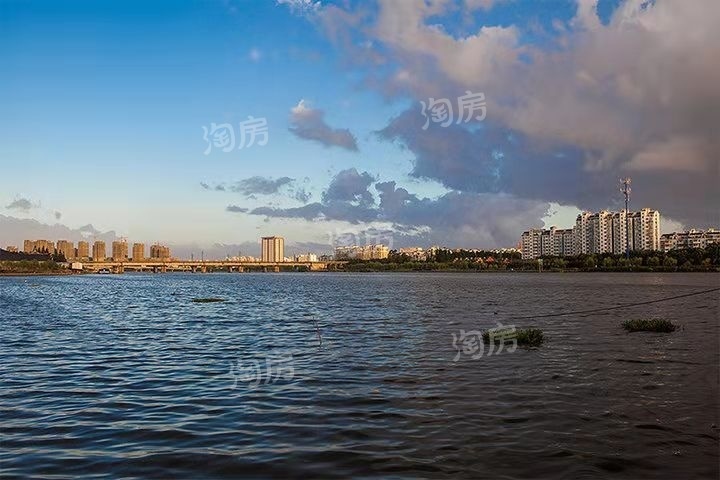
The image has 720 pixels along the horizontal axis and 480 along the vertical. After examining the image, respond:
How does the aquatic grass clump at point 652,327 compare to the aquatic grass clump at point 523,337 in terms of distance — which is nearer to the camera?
the aquatic grass clump at point 523,337

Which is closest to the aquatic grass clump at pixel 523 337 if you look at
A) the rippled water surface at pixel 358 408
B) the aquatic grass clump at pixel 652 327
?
the rippled water surface at pixel 358 408

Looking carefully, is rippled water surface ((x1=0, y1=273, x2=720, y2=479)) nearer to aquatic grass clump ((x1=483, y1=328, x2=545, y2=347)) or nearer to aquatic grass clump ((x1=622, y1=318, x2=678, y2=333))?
aquatic grass clump ((x1=483, y1=328, x2=545, y2=347))

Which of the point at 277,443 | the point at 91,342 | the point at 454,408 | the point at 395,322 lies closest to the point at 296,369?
the point at 454,408

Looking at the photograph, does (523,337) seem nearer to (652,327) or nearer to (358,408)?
(652,327)

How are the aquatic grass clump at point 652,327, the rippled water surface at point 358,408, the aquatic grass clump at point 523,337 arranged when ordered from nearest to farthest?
the rippled water surface at point 358,408
the aquatic grass clump at point 523,337
the aquatic grass clump at point 652,327

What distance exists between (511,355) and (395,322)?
2009 cm

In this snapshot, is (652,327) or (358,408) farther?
(652,327)

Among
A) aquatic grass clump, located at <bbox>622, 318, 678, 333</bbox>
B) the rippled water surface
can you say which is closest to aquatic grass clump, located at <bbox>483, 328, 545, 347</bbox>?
the rippled water surface

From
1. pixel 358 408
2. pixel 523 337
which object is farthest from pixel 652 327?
pixel 358 408

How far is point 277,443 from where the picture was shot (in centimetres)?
1536

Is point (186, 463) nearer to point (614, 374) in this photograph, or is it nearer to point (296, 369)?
point (296, 369)

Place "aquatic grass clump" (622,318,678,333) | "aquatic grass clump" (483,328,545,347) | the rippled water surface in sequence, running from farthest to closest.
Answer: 1. "aquatic grass clump" (622,318,678,333)
2. "aquatic grass clump" (483,328,545,347)
3. the rippled water surface

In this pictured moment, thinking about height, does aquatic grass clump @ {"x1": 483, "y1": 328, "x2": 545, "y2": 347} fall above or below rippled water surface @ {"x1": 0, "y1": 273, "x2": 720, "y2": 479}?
above

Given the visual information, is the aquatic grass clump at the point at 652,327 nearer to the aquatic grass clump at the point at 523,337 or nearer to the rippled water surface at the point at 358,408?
the rippled water surface at the point at 358,408
